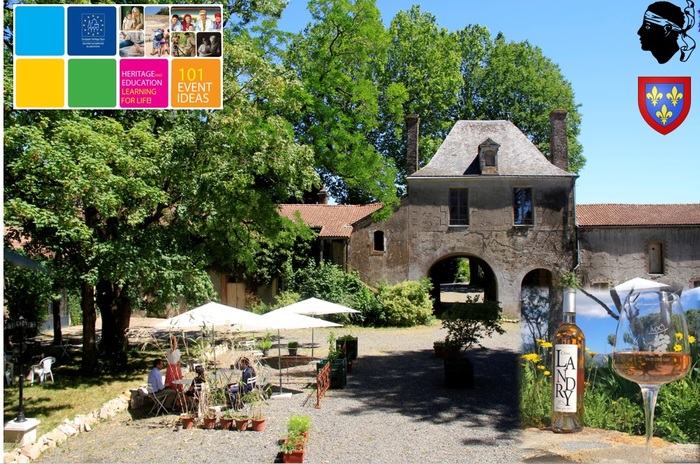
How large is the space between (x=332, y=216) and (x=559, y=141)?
11006 mm

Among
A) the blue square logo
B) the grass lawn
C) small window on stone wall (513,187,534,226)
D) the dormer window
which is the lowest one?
the grass lawn

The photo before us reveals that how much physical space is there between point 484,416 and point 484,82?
2721 centimetres

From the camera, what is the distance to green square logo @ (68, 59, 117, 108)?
24.8 ft

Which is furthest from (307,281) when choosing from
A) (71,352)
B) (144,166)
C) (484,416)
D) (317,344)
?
(484,416)

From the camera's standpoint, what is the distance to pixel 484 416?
10.8 m

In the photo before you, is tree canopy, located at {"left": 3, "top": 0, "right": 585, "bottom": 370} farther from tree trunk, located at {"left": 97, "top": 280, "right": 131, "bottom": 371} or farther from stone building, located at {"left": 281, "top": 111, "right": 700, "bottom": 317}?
stone building, located at {"left": 281, "top": 111, "right": 700, "bottom": 317}

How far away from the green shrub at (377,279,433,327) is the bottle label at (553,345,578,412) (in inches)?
845

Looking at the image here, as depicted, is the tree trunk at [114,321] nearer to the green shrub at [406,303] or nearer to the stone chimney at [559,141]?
the green shrub at [406,303]

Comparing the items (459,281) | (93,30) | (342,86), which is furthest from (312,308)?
(459,281)

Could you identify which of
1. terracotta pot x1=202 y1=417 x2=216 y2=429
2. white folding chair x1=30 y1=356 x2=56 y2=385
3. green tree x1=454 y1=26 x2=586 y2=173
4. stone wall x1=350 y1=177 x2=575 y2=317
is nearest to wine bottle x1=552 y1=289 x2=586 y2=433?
terracotta pot x1=202 y1=417 x2=216 y2=429

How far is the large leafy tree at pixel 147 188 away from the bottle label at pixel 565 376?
9071 millimetres

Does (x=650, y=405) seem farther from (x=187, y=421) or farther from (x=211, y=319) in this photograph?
(x=211, y=319)

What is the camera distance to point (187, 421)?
10.8 m

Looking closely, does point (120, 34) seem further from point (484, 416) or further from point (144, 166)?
point (484, 416)
